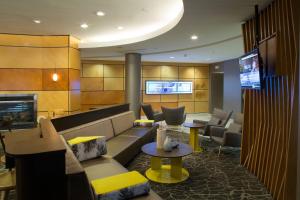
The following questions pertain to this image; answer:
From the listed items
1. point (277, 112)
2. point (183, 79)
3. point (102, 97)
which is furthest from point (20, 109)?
point (183, 79)

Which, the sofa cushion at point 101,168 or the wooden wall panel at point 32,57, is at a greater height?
the wooden wall panel at point 32,57

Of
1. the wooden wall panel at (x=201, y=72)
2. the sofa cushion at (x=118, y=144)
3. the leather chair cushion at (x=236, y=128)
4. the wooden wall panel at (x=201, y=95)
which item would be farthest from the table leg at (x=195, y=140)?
the wooden wall panel at (x=201, y=72)

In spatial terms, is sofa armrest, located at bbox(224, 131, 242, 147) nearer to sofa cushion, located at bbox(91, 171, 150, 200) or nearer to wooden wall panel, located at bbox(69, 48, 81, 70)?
sofa cushion, located at bbox(91, 171, 150, 200)

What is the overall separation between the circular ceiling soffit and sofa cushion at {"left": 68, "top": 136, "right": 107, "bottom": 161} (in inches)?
103

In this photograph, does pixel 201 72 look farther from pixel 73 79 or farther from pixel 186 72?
pixel 73 79

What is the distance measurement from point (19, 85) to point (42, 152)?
618 cm

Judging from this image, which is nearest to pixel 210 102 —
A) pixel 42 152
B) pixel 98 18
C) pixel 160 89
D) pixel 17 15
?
pixel 160 89

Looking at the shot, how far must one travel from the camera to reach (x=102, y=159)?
358 cm

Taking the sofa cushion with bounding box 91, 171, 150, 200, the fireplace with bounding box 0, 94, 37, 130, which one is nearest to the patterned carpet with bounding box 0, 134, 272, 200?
the sofa cushion with bounding box 91, 171, 150, 200

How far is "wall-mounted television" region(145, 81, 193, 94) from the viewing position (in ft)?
40.5

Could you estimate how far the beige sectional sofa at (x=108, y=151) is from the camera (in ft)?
5.47

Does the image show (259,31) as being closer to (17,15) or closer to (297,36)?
(297,36)

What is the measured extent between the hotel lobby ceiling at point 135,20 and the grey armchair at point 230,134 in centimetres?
215

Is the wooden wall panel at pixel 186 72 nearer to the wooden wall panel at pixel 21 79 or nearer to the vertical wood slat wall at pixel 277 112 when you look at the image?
the wooden wall panel at pixel 21 79
